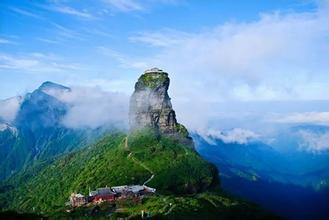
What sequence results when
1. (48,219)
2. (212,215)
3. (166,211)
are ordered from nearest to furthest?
1. (48,219)
2. (166,211)
3. (212,215)

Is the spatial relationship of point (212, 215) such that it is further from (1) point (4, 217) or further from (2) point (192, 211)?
(1) point (4, 217)

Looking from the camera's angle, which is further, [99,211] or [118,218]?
[99,211]

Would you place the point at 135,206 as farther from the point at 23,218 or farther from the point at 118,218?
the point at 23,218

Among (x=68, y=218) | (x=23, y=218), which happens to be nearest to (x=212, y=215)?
(x=68, y=218)

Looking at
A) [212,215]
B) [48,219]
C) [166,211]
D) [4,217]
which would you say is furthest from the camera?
[212,215]

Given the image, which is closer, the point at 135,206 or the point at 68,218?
the point at 68,218

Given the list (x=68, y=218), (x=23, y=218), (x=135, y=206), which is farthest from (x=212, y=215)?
(x=23, y=218)

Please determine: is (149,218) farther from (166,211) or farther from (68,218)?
(68,218)

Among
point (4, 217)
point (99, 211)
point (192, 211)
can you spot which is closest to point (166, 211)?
point (192, 211)
